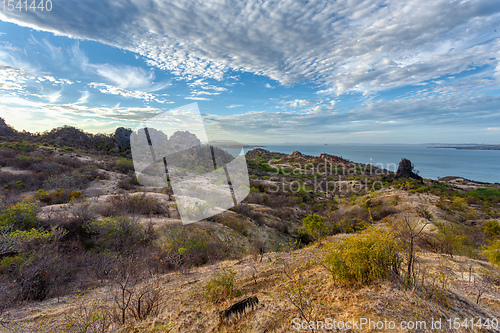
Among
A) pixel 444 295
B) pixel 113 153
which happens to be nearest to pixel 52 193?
pixel 444 295

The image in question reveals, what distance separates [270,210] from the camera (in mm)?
15648

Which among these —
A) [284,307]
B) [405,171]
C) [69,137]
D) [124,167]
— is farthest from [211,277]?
[69,137]

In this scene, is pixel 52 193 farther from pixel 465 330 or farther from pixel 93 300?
pixel 465 330

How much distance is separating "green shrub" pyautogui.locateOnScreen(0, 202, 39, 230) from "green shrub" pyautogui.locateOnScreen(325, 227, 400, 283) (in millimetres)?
10343

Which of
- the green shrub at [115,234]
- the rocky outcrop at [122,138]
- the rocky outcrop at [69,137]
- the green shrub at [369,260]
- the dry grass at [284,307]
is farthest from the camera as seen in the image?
the rocky outcrop at [122,138]

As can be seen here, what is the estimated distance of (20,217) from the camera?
291 inches

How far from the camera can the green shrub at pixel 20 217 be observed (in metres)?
7.14

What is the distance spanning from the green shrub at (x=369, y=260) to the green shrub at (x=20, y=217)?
1034cm

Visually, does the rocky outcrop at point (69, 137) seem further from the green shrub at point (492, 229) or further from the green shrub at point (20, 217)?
the green shrub at point (492, 229)

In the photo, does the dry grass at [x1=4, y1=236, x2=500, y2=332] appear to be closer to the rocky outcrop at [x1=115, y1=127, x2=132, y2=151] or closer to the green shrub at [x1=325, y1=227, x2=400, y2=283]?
the green shrub at [x1=325, y1=227, x2=400, y2=283]

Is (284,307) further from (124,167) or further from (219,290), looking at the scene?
(124,167)

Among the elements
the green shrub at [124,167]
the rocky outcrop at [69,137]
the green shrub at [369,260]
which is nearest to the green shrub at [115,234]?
the green shrub at [369,260]

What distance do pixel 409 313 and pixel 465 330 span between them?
63cm

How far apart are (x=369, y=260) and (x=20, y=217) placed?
36.9 ft
